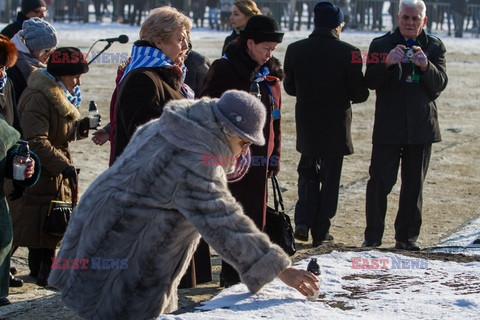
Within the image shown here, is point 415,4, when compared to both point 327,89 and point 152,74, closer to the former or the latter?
point 327,89

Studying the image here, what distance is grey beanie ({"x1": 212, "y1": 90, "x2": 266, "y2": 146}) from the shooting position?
4043 mm

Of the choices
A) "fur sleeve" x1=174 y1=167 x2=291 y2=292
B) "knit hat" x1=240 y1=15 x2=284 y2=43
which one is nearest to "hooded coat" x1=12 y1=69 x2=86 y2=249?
"knit hat" x1=240 y1=15 x2=284 y2=43

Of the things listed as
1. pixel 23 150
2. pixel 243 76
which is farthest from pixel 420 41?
pixel 23 150

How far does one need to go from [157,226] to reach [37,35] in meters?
3.42

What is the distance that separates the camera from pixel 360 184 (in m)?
10.2

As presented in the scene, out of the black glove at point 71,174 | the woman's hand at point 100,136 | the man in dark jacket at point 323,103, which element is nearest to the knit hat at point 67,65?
the woman's hand at point 100,136

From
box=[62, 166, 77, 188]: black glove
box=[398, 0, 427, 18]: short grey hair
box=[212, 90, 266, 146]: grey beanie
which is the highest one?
box=[398, 0, 427, 18]: short grey hair

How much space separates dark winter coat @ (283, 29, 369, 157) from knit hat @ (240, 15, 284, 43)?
56.2 inches

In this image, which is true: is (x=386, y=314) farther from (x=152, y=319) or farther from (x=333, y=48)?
(x=333, y=48)

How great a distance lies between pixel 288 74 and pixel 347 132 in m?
0.66

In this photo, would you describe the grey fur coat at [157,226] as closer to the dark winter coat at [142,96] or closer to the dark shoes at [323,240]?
the dark winter coat at [142,96]

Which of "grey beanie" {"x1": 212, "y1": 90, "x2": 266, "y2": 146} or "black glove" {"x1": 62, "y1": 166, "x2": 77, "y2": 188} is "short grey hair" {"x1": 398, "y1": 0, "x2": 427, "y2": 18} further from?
"grey beanie" {"x1": 212, "y1": 90, "x2": 266, "y2": 146}

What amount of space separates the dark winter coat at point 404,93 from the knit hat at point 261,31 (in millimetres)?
1332

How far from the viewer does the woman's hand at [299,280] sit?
4.21 meters
